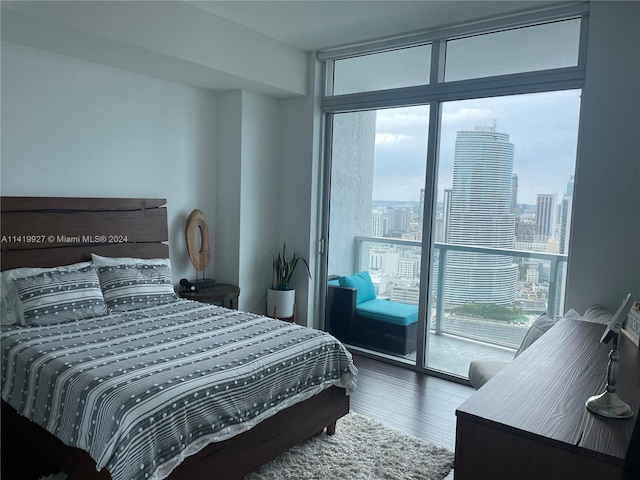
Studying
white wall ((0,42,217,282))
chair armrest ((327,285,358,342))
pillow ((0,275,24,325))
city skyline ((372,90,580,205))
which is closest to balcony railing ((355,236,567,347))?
chair armrest ((327,285,358,342))

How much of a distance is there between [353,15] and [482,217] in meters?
1.80

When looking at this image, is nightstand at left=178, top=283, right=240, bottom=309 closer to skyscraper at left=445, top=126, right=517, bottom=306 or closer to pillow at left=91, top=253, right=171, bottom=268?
pillow at left=91, top=253, right=171, bottom=268

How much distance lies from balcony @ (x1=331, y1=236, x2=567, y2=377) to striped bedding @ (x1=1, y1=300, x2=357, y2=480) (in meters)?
1.34

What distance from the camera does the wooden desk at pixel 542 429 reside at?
1201 millimetres

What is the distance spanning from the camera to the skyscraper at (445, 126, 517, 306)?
355 centimetres

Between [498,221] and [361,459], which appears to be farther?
[498,221]

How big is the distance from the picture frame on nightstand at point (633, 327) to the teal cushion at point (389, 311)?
193 cm

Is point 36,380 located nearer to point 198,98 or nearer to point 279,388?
point 279,388

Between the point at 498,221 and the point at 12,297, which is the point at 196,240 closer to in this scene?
the point at 12,297

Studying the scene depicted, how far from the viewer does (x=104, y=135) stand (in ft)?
11.6

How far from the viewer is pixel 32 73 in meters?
3.10

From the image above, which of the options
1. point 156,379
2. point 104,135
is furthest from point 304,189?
point 156,379

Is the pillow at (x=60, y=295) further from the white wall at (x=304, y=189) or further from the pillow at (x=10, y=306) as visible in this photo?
the white wall at (x=304, y=189)

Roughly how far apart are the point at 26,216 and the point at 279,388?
205cm
